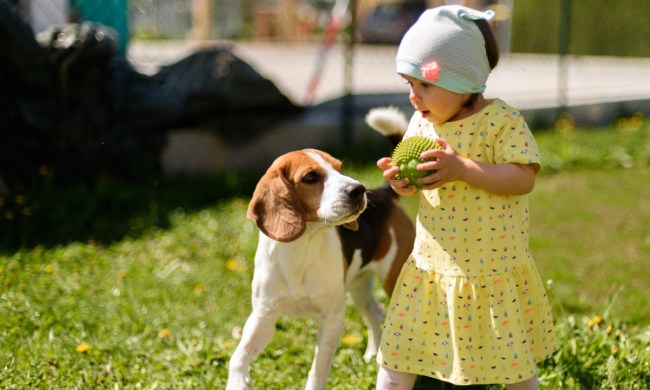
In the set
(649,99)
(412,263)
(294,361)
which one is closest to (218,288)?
(294,361)

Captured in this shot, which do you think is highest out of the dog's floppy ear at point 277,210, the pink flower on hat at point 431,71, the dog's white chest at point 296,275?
the pink flower on hat at point 431,71

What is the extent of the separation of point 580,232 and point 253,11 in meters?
7.54

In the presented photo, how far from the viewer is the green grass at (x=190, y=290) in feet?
12.4

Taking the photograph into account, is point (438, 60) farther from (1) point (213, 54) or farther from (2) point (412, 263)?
(1) point (213, 54)

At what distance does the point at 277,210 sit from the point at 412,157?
2.18 feet

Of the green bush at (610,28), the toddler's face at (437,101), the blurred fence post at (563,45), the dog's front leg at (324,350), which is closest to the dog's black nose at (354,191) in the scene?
the toddler's face at (437,101)

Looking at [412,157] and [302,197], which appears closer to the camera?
[412,157]

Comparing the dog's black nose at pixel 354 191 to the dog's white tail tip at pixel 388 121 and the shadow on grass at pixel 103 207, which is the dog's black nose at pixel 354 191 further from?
the shadow on grass at pixel 103 207


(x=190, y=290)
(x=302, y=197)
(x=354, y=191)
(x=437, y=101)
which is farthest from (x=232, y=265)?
(x=437, y=101)

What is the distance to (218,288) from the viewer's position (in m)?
5.00

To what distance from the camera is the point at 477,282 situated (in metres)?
3.01

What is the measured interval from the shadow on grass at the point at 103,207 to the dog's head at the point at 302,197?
2523mm

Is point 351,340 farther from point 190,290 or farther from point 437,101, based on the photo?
point 437,101

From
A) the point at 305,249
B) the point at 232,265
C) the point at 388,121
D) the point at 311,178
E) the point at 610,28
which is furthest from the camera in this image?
the point at 610,28
